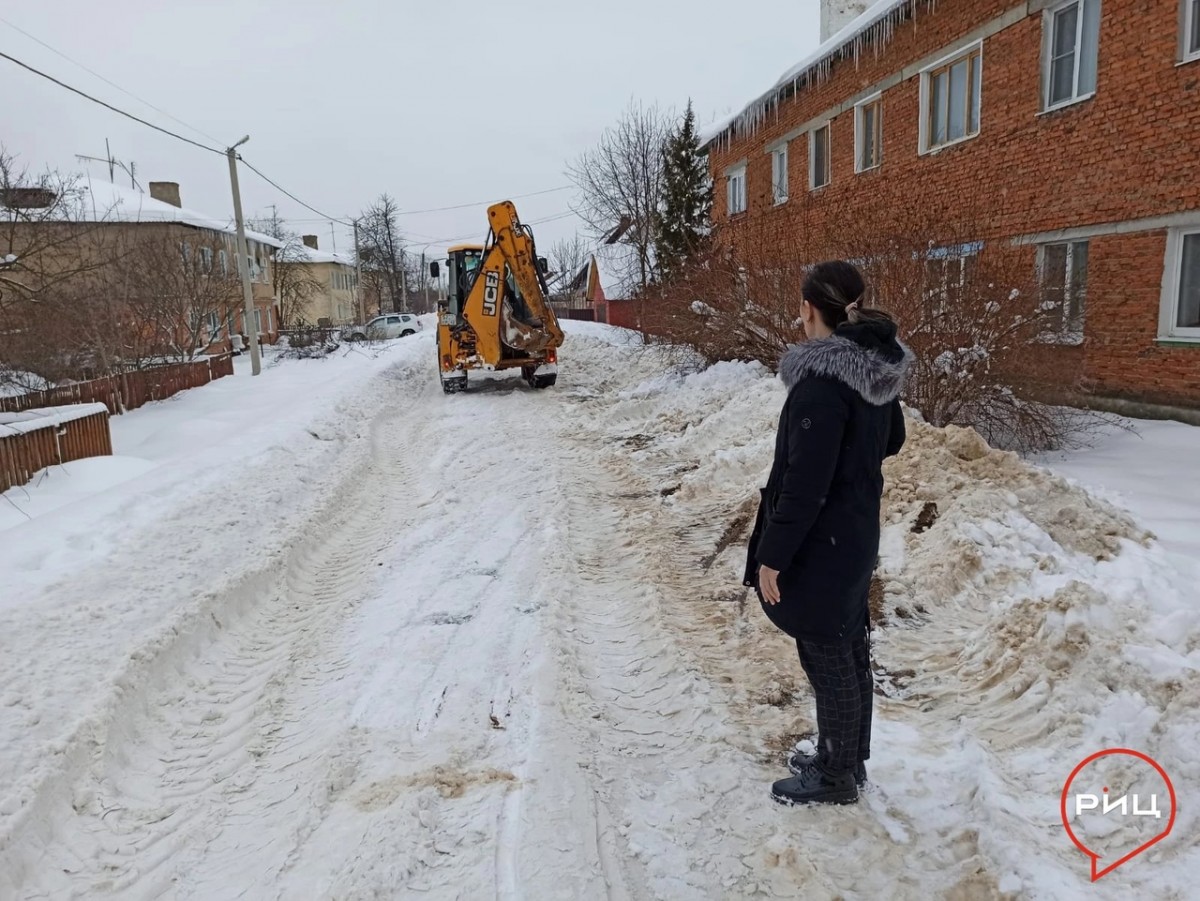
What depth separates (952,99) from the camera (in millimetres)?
13359

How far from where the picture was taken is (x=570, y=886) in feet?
8.66

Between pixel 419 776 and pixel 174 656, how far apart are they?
84.7 inches

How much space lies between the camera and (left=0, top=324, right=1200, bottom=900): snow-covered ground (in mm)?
2770

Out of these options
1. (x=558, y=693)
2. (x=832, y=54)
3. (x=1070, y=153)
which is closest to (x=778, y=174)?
(x=832, y=54)

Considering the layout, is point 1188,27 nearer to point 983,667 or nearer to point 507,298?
point 983,667

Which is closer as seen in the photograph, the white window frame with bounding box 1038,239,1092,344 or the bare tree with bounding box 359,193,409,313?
the white window frame with bounding box 1038,239,1092,344

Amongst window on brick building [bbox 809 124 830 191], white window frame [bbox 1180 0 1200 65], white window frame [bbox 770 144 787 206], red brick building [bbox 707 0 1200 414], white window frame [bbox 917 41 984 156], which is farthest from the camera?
white window frame [bbox 770 144 787 206]

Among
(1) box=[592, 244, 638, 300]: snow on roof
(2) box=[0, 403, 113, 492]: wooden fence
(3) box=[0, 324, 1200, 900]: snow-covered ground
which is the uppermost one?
(1) box=[592, 244, 638, 300]: snow on roof

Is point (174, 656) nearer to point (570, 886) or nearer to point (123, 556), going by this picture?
point (123, 556)

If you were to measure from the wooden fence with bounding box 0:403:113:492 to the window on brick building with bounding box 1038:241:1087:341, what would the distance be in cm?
1048

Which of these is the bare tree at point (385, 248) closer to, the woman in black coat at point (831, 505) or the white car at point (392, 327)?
the white car at point (392, 327)

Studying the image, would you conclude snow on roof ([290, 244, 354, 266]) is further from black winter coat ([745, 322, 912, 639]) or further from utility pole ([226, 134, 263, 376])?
black winter coat ([745, 322, 912, 639])

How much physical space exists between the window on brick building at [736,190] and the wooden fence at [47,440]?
17939mm

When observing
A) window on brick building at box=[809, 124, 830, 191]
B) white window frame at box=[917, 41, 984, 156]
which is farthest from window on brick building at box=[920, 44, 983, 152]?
window on brick building at box=[809, 124, 830, 191]
